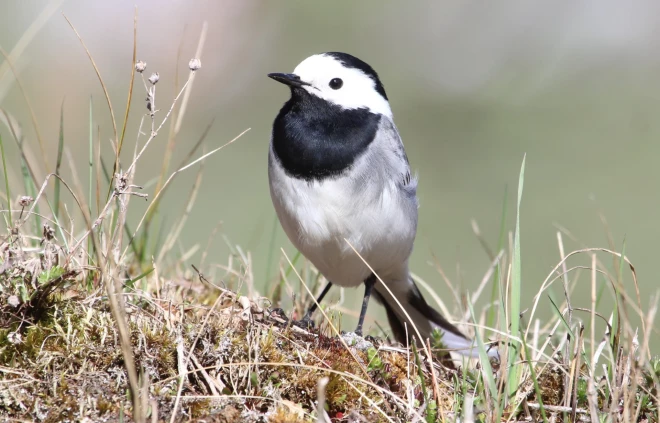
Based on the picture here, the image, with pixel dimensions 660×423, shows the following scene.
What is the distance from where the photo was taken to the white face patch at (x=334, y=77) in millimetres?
4582

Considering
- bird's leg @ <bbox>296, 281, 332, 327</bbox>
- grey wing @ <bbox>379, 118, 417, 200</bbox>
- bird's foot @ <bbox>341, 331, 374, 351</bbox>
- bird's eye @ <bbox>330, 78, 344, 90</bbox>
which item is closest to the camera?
bird's foot @ <bbox>341, 331, 374, 351</bbox>

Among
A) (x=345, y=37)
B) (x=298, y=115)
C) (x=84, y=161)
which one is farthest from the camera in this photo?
(x=345, y=37)

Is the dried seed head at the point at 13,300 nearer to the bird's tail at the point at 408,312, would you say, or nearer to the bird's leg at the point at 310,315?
the bird's leg at the point at 310,315

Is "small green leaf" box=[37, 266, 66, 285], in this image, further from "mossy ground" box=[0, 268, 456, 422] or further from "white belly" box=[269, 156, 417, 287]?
"white belly" box=[269, 156, 417, 287]

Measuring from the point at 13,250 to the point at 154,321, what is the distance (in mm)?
613

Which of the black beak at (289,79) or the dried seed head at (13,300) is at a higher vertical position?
the black beak at (289,79)

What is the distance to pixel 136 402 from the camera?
2.59m

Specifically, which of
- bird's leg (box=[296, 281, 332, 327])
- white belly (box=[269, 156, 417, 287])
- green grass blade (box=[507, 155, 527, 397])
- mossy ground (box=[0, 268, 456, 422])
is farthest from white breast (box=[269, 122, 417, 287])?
green grass blade (box=[507, 155, 527, 397])

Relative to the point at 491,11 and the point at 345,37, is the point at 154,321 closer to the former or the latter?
the point at 345,37

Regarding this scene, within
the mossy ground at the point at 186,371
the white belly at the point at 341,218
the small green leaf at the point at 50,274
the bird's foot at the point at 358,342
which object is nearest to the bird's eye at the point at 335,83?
the white belly at the point at 341,218

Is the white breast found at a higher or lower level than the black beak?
lower

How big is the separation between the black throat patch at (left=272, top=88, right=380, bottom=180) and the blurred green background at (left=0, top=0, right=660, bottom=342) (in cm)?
323

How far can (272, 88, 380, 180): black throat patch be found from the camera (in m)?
4.30

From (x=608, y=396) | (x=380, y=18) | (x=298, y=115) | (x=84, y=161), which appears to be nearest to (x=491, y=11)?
(x=380, y=18)
